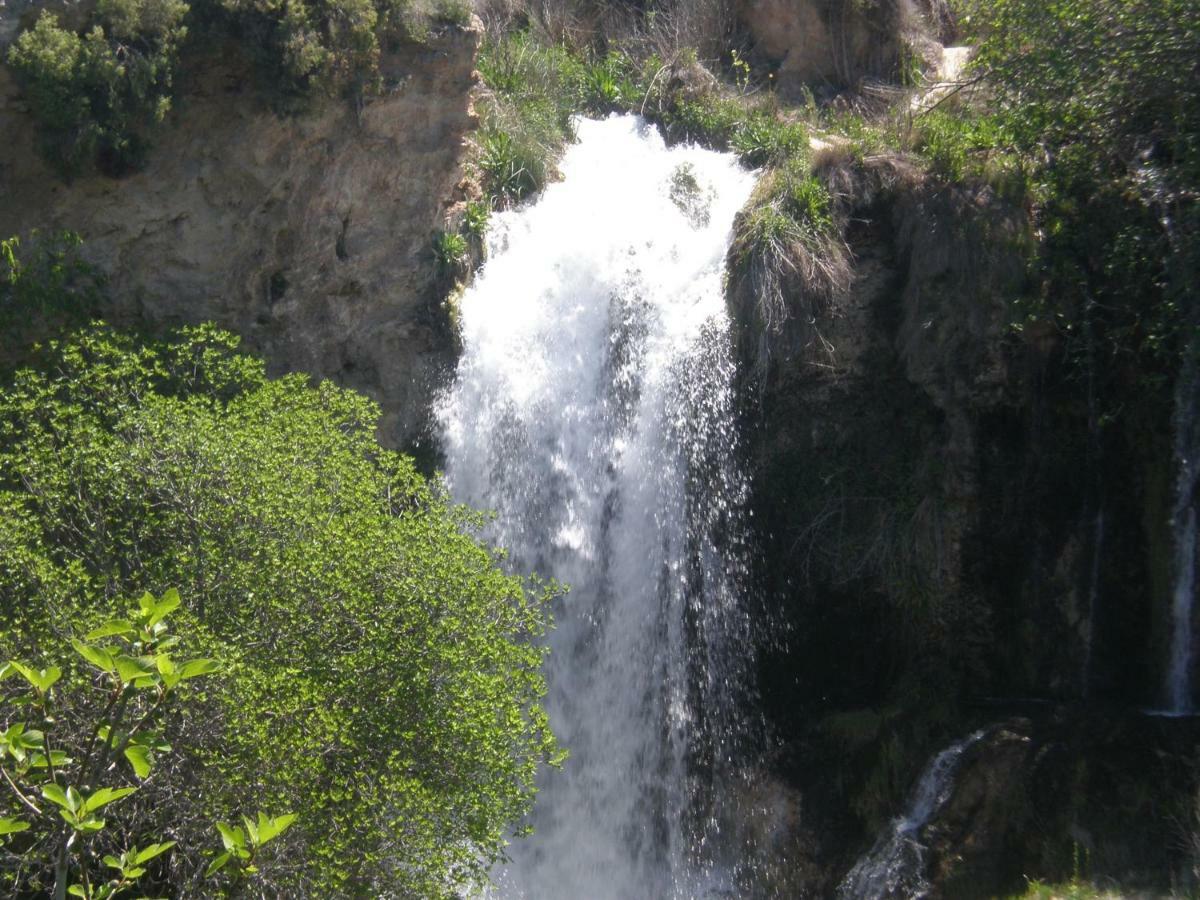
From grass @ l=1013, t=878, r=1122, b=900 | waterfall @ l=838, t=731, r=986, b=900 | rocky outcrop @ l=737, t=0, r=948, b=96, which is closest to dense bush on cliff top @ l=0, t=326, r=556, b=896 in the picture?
waterfall @ l=838, t=731, r=986, b=900

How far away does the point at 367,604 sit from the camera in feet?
26.8

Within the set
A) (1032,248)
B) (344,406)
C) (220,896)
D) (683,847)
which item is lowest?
(683,847)

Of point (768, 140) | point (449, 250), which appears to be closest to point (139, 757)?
point (449, 250)

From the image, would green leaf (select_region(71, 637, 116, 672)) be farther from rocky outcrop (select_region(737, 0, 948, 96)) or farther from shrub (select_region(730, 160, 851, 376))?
rocky outcrop (select_region(737, 0, 948, 96))

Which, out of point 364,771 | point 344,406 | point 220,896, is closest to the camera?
point 220,896

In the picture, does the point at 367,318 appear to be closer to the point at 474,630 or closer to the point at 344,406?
the point at 344,406

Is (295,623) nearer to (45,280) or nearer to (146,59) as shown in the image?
(45,280)

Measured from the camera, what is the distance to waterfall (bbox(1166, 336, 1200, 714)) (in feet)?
32.6

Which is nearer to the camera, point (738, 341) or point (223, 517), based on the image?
point (223, 517)

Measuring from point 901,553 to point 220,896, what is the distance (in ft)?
21.0

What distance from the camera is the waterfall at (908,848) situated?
30.6 ft

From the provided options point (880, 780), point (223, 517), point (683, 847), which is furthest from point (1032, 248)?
point (223, 517)

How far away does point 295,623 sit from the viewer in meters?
8.09

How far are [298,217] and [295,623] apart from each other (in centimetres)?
552
